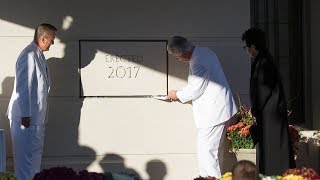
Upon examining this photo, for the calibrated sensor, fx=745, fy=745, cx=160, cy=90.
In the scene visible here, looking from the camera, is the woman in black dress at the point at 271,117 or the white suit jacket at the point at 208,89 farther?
the white suit jacket at the point at 208,89

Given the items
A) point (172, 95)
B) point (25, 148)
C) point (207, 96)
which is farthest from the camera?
point (172, 95)

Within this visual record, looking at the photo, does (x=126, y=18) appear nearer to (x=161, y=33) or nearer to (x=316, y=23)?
(x=161, y=33)

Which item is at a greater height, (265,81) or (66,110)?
(265,81)

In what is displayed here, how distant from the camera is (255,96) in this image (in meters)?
7.02

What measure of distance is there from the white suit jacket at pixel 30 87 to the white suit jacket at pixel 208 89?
4.90 ft

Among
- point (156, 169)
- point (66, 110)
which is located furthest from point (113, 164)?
point (66, 110)

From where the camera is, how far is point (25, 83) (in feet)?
24.2

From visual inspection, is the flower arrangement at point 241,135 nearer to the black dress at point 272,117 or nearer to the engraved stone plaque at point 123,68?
the black dress at point 272,117

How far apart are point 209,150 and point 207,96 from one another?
55 cm

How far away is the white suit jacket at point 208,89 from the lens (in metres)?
7.57

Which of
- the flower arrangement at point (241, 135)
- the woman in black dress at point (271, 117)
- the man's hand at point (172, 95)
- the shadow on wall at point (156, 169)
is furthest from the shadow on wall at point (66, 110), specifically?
the woman in black dress at point (271, 117)

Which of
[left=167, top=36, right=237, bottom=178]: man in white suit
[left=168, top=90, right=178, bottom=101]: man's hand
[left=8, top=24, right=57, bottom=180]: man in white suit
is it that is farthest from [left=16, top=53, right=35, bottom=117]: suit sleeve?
[left=168, top=90, right=178, bottom=101]: man's hand

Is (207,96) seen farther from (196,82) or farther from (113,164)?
(113,164)

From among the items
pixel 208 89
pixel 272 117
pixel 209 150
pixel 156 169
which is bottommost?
pixel 156 169
